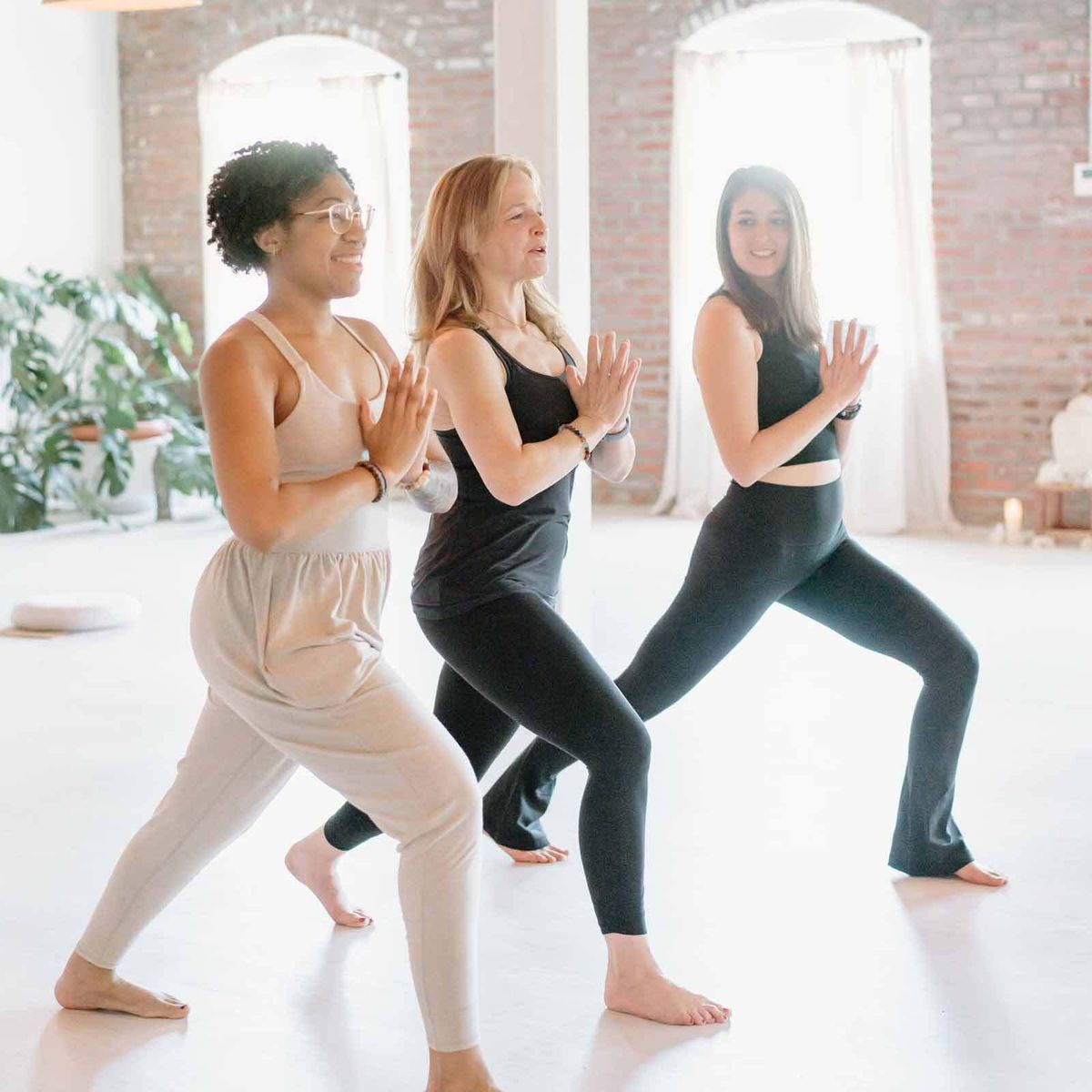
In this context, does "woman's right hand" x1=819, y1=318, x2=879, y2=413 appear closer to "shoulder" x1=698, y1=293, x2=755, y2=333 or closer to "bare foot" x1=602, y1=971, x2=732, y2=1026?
"shoulder" x1=698, y1=293, x2=755, y2=333

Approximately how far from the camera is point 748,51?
9.67 m

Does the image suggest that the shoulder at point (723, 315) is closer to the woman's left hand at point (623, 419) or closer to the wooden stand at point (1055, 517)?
the woman's left hand at point (623, 419)

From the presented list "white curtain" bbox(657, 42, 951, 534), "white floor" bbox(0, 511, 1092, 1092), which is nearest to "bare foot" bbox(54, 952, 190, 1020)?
"white floor" bbox(0, 511, 1092, 1092)

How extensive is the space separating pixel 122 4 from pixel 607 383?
391 centimetres

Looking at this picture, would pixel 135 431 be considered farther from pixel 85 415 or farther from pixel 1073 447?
pixel 1073 447

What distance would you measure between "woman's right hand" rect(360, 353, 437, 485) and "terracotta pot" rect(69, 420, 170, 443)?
300 inches

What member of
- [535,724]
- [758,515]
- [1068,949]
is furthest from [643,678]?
[1068,949]

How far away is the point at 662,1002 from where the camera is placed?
274cm

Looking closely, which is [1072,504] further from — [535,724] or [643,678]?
[535,724]

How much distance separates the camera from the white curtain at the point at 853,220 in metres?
9.19

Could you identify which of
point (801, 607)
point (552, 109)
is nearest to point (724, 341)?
point (801, 607)

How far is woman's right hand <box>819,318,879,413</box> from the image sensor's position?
3127mm

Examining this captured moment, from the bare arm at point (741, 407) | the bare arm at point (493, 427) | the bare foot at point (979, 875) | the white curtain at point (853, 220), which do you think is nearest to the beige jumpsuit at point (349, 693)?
the bare arm at point (493, 427)

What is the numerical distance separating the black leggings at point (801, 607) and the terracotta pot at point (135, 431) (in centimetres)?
698
